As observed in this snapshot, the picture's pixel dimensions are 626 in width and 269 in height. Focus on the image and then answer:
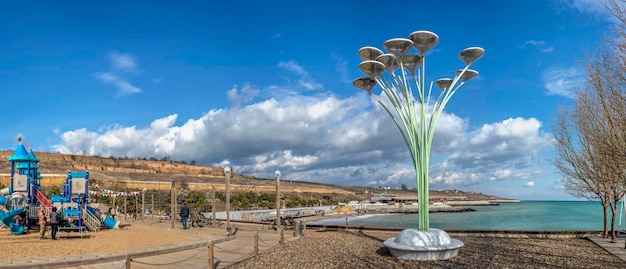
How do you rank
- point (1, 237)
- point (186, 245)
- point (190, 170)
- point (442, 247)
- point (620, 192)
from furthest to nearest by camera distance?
1. point (190, 170)
2. point (1, 237)
3. point (620, 192)
4. point (186, 245)
5. point (442, 247)

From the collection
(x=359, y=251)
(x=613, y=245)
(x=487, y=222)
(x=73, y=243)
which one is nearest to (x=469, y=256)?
(x=359, y=251)

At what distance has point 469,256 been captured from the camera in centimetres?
1277

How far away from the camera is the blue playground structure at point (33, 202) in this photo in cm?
2048

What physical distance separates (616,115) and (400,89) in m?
6.18

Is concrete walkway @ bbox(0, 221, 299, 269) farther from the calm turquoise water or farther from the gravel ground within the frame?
the calm turquoise water

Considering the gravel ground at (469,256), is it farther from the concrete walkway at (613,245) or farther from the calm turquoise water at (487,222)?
the calm turquoise water at (487,222)

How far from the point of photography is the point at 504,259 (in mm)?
12125

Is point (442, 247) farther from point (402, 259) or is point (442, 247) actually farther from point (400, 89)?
point (400, 89)

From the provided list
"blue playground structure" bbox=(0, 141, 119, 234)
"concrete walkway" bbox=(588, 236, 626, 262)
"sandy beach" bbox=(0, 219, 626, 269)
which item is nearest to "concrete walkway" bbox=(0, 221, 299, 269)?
"sandy beach" bbox=(0, 219, 626, 269)

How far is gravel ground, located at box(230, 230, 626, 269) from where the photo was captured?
1146cm

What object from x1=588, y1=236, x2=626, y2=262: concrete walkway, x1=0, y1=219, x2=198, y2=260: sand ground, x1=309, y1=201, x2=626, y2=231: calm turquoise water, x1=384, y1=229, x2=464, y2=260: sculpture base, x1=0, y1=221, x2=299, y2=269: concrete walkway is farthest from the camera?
x1=309, y1=201, x2=626, y2=231: calm turquoise water

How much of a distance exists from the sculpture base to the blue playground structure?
14980 millimetres

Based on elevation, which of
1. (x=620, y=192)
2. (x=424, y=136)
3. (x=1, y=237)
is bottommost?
(x=1, y=237)

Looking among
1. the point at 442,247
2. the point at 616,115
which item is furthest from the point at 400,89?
the point at 616,115
